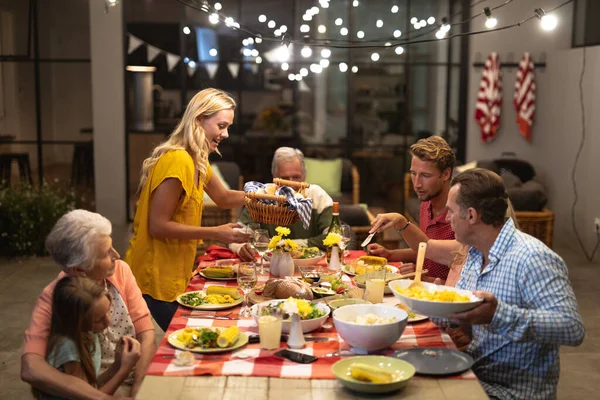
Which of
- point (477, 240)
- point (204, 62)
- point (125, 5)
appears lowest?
point (477, 240)

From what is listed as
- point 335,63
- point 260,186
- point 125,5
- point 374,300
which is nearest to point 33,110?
point 125,5

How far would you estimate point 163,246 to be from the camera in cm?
337

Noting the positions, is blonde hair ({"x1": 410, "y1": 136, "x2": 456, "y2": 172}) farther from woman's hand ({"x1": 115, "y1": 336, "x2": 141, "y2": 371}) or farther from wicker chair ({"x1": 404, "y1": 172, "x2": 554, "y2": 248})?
wicker chair ({"x1": 404, "y1": 172, "x2": 554, "y2": 248})

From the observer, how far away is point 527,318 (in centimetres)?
229

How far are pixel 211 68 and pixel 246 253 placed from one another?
221 inches

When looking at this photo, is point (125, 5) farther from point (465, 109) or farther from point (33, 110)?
point (465, 109)

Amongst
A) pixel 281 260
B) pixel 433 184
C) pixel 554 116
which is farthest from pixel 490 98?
pixel 281 260

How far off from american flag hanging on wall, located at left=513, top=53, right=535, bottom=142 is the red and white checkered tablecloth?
630 centimetres

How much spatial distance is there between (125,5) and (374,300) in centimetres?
664

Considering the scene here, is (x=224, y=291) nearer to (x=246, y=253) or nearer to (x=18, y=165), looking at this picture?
(x=246, y=253)

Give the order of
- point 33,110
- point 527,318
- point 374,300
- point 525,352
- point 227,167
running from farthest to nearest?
point 33,110 → point 227,167 → point 374,300 → point 525,352 → point 527,318

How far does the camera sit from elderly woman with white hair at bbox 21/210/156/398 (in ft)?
7.75

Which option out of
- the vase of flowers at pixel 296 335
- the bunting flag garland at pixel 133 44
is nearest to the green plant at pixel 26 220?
the bunting flag garland at pixel 133 44

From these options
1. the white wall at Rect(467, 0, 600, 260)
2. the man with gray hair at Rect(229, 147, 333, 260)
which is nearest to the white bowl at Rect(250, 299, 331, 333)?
the man with gray hair at Rect(229, 147, 333, 260)
